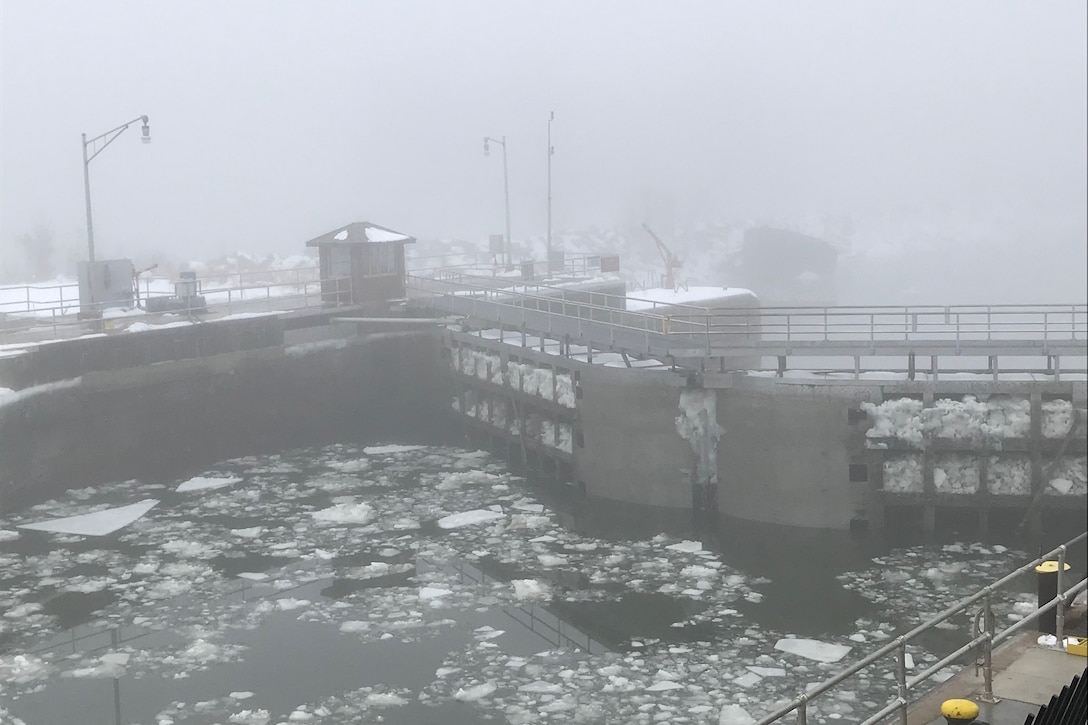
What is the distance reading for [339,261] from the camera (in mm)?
30312

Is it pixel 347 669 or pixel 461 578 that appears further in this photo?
pixel 461 578

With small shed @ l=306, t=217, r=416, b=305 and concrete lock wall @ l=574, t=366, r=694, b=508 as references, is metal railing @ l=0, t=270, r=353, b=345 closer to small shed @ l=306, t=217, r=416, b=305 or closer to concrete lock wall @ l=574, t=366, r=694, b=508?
small shed @ l=306, t=217, r=416, b=305

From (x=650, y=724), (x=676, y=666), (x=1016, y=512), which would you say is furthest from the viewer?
(x=1016, y=512)

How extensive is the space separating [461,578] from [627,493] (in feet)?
15.8

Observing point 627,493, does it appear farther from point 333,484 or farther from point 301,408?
point 301,408

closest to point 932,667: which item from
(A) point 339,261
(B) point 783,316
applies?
(B) point 783,316

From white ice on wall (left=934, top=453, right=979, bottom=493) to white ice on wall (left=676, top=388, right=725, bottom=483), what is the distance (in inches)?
144

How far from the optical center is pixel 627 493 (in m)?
21.4

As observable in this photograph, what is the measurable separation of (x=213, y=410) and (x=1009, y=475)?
1640cm

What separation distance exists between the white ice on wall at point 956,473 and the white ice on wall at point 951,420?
0.36 metres

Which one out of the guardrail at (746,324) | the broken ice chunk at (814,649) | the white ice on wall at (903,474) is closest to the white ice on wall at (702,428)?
the guardrail at (746,324)

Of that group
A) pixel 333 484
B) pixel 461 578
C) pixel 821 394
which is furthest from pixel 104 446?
pixel 821 394

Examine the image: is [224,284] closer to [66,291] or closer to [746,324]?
[66,291]

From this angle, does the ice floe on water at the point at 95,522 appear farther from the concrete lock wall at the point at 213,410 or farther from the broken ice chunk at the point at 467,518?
the broken ice chunk at the point at 467,518
